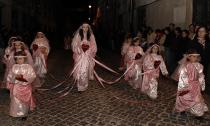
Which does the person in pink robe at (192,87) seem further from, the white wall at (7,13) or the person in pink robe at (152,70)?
the white wall at (7,13)

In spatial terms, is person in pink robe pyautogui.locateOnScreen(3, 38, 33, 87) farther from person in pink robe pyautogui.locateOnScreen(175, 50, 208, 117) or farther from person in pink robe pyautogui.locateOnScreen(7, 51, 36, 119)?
person in pink robe pyautogui.locateOnScreen(175, 50, 208, 117)

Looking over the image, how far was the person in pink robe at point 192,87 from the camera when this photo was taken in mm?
8453

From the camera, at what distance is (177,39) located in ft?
45.7

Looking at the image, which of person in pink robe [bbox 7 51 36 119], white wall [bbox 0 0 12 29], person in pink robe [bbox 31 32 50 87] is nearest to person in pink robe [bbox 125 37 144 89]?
person in pink robe [bbox 31 32 50 87]

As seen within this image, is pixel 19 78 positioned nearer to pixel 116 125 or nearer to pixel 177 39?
pixel 116 125

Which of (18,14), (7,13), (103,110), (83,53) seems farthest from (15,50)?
(18,14)

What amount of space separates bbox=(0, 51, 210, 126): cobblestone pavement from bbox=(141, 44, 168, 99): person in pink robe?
24 cm

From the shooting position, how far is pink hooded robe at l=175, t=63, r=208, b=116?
8.45 meters

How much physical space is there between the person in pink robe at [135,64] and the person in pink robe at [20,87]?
15.0ft

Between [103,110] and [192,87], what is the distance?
6.72ft

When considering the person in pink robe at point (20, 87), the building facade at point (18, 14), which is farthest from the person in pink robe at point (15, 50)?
the building facade at point (18, 14)

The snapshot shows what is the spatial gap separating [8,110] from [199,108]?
4.16m

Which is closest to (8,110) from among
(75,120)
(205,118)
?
(75,120)

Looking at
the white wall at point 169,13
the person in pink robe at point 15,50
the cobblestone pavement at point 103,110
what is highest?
the white wall at point 169,13
